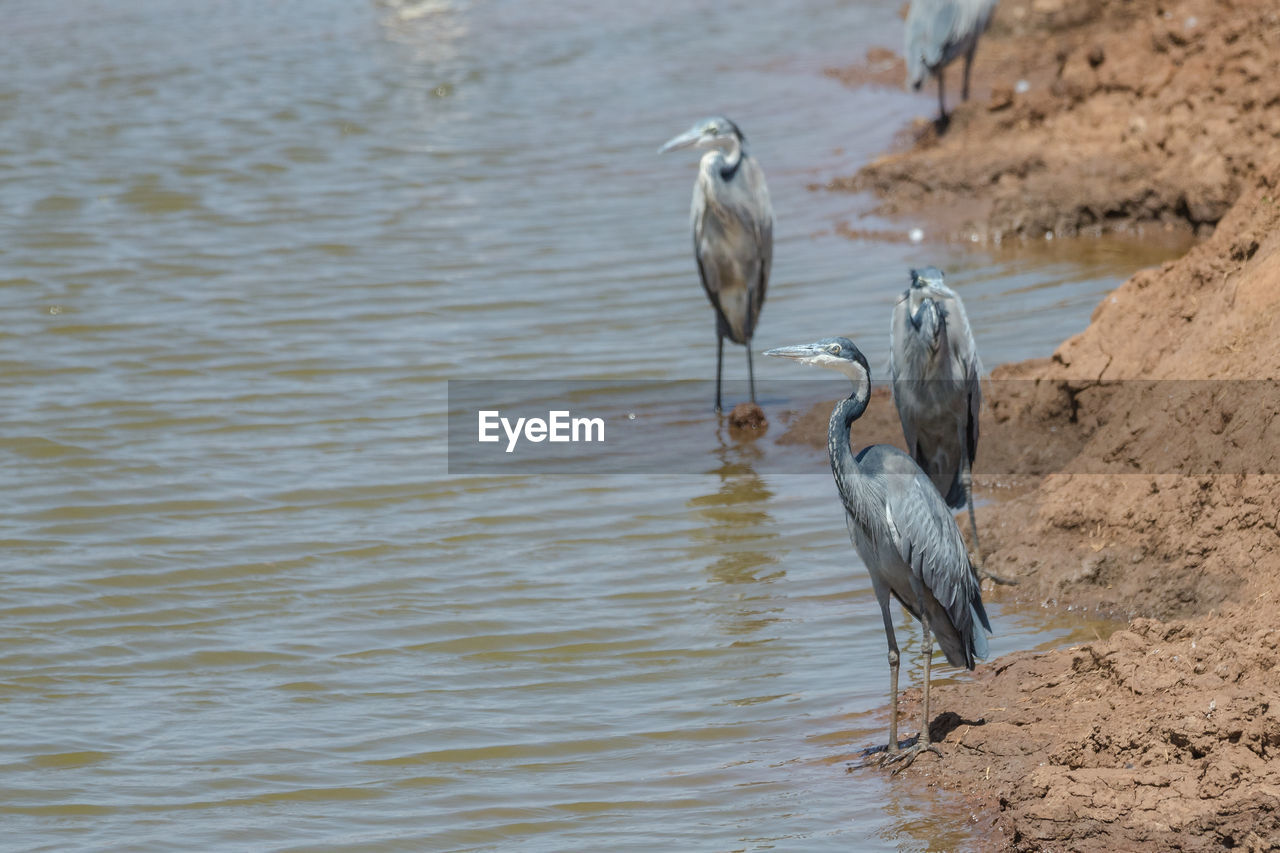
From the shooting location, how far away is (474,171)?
1458cm

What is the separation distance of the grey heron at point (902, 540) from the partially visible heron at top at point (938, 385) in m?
1.33

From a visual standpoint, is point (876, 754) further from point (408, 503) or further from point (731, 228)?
point (731, 228)

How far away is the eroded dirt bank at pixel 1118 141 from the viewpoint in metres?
11.7

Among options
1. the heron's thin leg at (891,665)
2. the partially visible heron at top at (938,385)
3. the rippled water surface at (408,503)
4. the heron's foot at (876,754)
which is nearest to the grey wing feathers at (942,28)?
the rippled water surface at (408,503)

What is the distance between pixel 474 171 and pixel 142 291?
4.07m

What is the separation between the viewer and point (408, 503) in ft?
26.7

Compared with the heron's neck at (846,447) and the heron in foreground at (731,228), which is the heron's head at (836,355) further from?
the heron in foreground at (731,228)

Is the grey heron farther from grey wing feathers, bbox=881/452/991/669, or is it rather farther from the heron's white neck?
the heron's white neck

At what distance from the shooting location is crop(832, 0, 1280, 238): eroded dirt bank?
11688 mm

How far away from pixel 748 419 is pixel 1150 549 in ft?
10.4

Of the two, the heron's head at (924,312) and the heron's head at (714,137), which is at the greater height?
the heron's head at (714,137)

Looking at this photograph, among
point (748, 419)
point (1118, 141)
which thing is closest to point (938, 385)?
point (748, 419)

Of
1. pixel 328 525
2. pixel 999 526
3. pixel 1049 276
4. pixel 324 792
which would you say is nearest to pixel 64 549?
pixel 328 525

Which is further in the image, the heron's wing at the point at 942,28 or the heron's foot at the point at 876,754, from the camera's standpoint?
the heron's wing at the point at 942,28
